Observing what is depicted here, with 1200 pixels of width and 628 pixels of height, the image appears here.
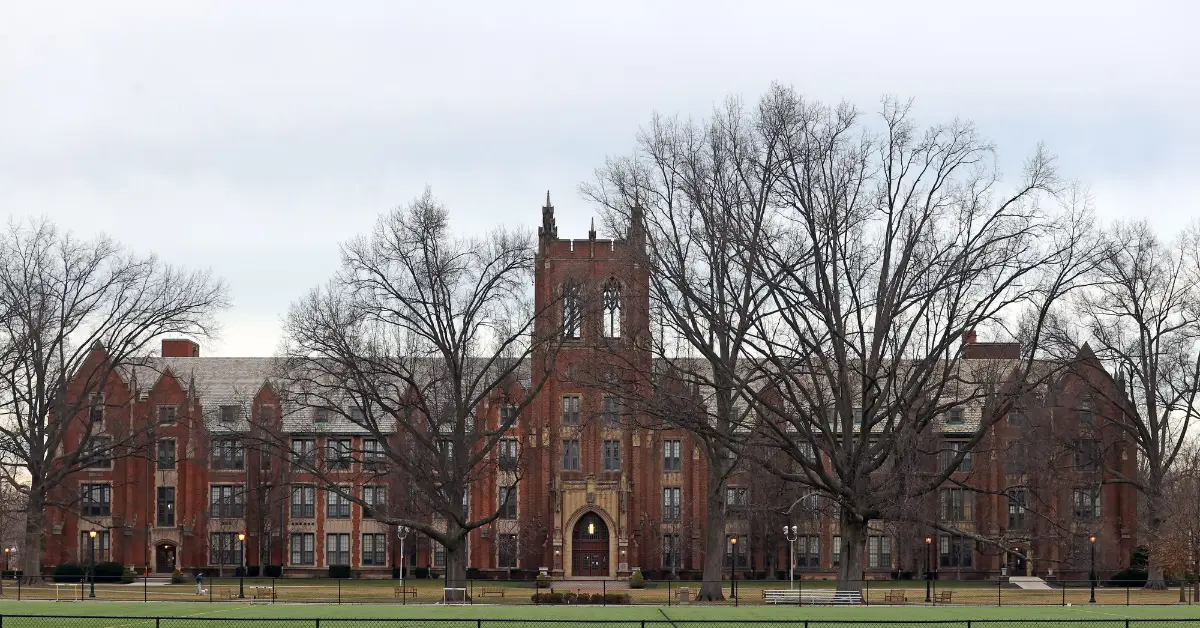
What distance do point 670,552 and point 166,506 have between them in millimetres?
30514

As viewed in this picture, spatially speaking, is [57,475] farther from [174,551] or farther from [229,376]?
[229,376]

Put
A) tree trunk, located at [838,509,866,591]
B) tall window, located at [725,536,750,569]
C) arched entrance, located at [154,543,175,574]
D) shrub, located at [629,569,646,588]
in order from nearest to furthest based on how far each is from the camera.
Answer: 1. tree trunk, located at [838,509,866,591]
2. shrub, located at [629,569,646,588]
3. arched entrance, located at [154,543,175,574]
4. tall window, located at [725,536,750,569]

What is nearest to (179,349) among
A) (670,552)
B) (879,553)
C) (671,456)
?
(671,456)

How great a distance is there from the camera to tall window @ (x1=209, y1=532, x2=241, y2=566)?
8000cm

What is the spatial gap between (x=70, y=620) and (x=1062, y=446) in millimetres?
51663

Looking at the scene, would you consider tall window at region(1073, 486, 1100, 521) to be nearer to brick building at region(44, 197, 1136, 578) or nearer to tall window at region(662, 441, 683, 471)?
brick building at region(44, 197, 1136, 578)

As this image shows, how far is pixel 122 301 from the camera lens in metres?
60.2

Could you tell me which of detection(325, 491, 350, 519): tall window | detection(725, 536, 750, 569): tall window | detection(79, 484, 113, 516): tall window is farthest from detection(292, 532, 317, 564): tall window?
detection(725, 536, 750, 569): tall window

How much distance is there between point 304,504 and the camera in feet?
273

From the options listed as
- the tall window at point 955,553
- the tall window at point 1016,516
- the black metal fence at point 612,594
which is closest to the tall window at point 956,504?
the tall window at point 955,553

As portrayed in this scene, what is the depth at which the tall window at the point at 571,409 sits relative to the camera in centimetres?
7756

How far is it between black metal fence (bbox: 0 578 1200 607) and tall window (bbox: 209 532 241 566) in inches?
430

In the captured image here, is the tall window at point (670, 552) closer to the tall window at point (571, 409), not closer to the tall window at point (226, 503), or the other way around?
the tall window at point (571, 409)

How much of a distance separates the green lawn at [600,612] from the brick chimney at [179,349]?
157ft
